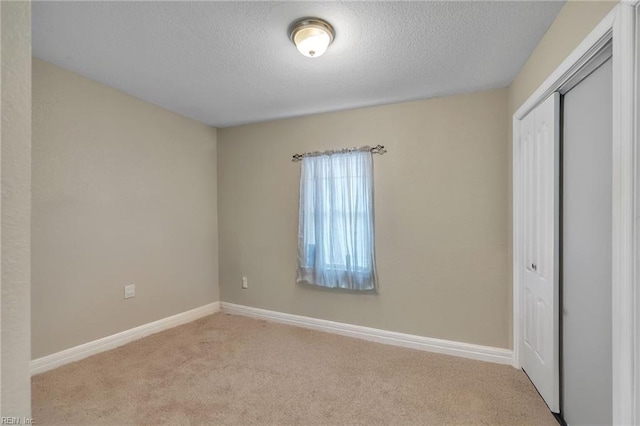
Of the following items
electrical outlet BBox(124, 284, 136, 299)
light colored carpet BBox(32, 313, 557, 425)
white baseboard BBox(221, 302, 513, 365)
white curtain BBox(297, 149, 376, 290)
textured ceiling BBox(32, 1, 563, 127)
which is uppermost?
Result: textured ceiling BBox(32, 1, 563, 127)

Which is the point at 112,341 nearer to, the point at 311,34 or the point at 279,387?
the point at 279,387

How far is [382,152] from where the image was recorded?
2.91 m

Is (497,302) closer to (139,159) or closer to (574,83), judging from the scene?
(574,83)

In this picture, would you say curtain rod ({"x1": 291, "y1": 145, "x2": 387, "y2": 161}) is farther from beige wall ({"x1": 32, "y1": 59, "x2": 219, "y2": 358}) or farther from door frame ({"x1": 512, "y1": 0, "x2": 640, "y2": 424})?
door frame ({"x1": 512, "y1": 0, "x2": 640, "y2": 424})

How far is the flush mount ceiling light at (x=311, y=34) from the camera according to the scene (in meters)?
1.70

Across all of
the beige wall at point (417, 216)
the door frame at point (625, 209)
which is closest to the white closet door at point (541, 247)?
the beige wall at point (417, 216)

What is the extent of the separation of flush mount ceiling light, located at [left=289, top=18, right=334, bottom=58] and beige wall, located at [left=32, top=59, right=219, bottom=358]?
196 cm

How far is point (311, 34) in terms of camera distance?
173cm

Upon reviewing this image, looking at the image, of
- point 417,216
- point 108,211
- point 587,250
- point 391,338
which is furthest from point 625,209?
point 108,211

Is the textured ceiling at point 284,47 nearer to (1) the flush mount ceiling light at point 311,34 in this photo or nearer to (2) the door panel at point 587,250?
(1) the flush mount ceiling light at point 311,34

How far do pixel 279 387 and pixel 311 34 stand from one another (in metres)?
2.38

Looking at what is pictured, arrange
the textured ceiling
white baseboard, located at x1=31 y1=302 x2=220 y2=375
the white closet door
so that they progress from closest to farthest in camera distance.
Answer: the textured ceiling, the white closet door, white baseboard, located at x1=31 y1=302 x2=220 y2=375

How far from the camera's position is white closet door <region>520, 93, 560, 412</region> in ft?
5.87

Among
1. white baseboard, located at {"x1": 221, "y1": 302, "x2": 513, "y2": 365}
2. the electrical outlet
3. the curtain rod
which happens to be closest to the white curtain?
the curtain rod
